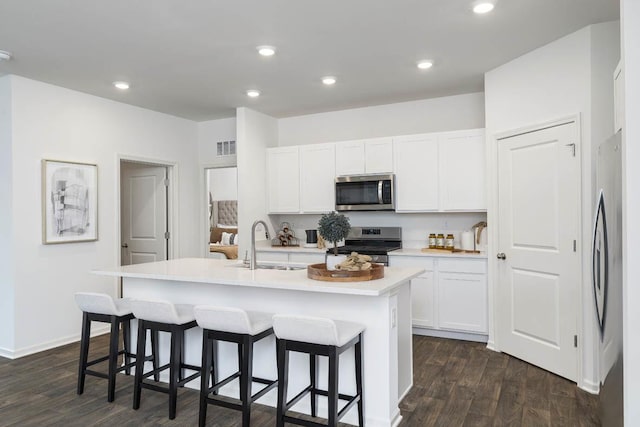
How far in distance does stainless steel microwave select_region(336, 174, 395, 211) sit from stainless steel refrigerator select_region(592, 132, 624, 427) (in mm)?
2511

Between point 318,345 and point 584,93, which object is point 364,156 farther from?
point 318,345

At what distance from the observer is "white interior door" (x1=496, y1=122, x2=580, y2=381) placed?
11.0 feet

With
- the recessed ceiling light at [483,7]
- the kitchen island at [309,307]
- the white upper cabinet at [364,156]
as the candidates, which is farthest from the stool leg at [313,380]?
the white upper cabinet at [364,156]

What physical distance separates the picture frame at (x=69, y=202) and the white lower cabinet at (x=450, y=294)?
10.7 ft

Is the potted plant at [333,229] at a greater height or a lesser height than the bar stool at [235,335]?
greater

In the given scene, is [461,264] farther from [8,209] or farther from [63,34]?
[8,209]

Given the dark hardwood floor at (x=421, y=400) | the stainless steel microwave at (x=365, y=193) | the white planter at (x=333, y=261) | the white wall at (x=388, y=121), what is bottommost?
the dark hardwood floor at (x=421, y=400)

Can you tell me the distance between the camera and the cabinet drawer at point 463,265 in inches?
168

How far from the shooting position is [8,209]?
4035mm

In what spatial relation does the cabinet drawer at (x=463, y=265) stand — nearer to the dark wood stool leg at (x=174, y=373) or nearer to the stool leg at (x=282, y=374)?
the stool leg at (x=282, y=374)

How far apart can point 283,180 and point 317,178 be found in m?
0.49

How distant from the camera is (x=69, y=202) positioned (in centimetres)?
445

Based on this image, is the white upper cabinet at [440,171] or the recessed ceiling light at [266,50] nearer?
the recessed ceiling light at [266,50]

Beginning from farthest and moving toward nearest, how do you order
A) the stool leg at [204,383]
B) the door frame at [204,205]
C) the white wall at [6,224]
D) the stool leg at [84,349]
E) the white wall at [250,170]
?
the door frame at [204,205] < the white wall at [250,170] < the white wall at [6,224] < the stool leg at [84,349] < the stool leg at [204,383]
